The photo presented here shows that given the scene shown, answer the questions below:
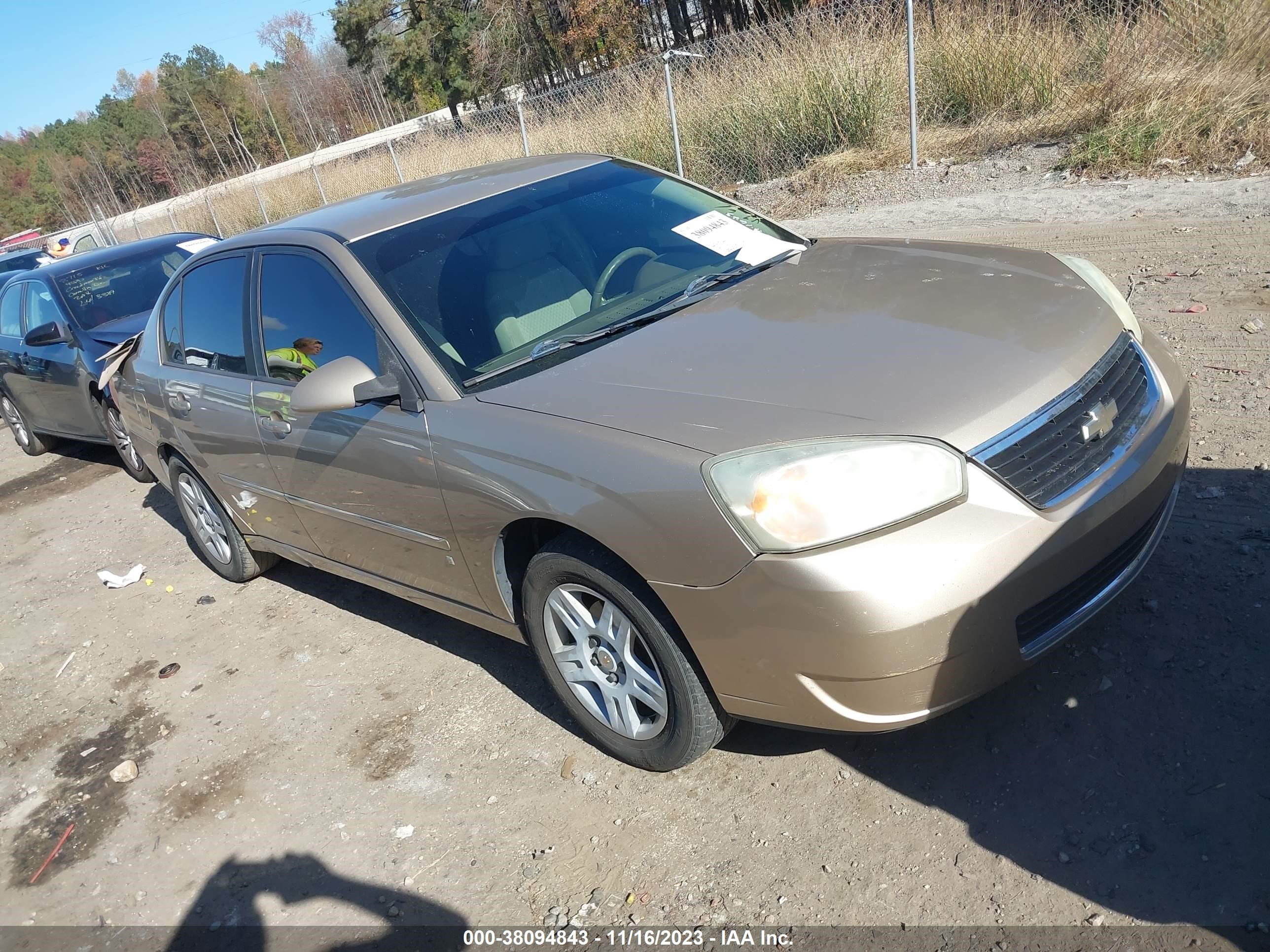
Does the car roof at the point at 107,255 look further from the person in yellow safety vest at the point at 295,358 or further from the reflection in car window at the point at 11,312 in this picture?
the person in yellow safety vest at the point at 295,358

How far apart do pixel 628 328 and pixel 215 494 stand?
2.74 metres

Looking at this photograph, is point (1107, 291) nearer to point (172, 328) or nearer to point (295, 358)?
point (295, 358)

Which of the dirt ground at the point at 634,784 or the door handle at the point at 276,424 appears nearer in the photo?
the dirt ground at the point at 634,784

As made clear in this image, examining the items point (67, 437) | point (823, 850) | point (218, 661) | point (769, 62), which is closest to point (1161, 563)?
point (823, 850)

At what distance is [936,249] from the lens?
3617mm

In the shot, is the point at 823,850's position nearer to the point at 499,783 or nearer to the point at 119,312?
the point at 499,783

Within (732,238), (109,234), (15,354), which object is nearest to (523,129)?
(15,354)

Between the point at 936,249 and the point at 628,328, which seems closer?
the point at 628,328

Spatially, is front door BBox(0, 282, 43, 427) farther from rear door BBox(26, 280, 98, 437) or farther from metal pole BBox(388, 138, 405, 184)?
metal pole BBox(388, 138, 405, 184)

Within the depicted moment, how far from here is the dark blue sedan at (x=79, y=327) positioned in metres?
7.70

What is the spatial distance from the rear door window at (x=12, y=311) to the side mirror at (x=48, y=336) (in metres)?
1.25

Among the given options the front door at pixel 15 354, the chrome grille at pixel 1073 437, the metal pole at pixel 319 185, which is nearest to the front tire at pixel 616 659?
the chrome grille at pixel 1073 437

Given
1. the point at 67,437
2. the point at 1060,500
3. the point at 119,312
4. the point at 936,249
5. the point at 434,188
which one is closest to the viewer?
the point at 1060,500

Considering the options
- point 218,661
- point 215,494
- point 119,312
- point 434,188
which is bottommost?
point 218,661
